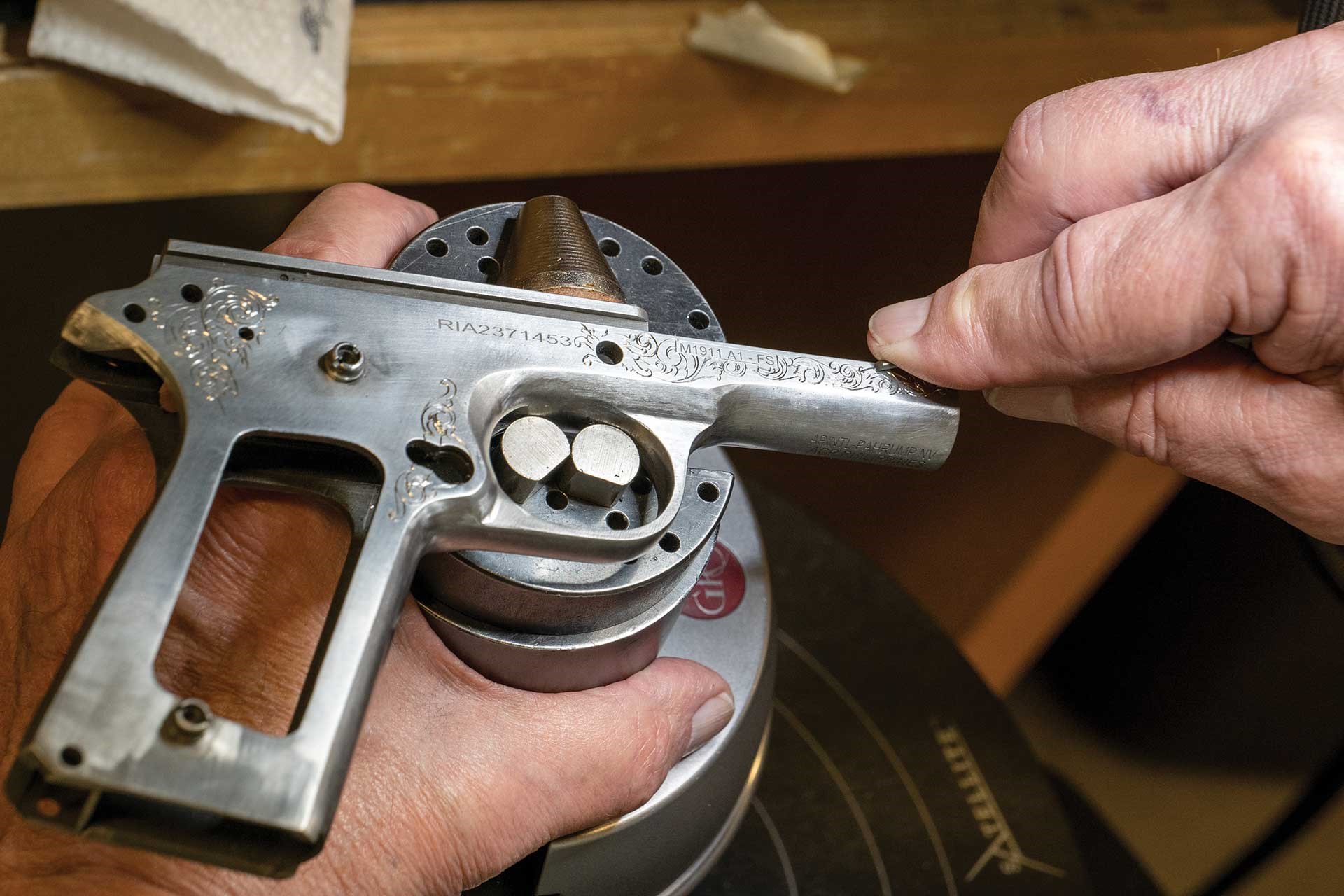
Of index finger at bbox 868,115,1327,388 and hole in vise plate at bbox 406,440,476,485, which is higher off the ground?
index finger at bbox 868,115,1327,388

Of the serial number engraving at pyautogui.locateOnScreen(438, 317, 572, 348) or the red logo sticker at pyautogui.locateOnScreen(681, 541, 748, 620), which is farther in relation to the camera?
the red logo sticker at pyautogui.locateOnScreen(681, 541, 748, 620)

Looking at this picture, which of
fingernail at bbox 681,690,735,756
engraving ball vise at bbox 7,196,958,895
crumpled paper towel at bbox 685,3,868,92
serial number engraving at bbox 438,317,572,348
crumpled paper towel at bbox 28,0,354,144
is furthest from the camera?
crumpled paper towel at bbox 685,3,868,92

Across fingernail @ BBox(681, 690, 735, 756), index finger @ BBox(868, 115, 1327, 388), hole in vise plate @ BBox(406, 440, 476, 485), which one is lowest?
fingernail @ BBox(681, 690, 735, 756)

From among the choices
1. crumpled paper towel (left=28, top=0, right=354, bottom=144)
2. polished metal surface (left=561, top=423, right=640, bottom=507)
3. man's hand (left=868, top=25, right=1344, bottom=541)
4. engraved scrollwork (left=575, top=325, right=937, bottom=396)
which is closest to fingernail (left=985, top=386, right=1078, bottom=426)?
man's hand (left=868, top=25, right=1344, bottom=541)

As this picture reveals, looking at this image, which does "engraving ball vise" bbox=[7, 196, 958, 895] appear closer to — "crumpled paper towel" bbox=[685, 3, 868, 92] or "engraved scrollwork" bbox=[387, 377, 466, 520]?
"engraved scrollwork" bbox=[387, 377, 466, 520]

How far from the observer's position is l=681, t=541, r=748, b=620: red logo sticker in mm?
649

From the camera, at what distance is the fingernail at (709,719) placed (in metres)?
0.60

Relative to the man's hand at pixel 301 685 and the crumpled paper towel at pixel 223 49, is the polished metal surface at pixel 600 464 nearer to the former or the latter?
the man's hand at pixel 301 685

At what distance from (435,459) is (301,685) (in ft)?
0.43

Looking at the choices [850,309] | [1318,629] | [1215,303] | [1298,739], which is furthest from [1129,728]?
[1215,303]

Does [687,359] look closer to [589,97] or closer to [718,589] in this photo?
[718,589]

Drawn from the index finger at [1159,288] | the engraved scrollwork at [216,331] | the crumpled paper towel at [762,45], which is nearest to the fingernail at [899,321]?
the index finger at [1159,288]

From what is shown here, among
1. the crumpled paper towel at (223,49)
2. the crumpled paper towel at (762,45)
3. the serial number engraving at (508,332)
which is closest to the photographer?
the serial number engraving at (508,332)

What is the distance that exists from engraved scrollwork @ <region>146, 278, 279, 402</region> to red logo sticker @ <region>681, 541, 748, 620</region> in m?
0.29
